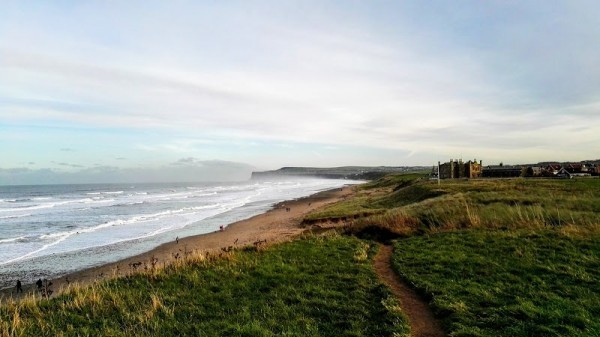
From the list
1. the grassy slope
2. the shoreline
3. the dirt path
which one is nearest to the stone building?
the shoreline

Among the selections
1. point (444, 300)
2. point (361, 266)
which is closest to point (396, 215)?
point (361, 266)

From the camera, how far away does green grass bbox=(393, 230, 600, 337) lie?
793cm

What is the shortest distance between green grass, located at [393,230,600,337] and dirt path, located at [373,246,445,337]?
241 mm

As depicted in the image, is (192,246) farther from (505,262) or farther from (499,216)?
(505,262)

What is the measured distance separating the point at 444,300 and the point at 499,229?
31.1ft

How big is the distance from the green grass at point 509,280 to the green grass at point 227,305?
140cm

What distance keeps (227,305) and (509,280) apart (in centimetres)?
743

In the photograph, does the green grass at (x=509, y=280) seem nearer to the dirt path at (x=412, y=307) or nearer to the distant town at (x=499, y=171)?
the dirt path at (x=412, y=307)

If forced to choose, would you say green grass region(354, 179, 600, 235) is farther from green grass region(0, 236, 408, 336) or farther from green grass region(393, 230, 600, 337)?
green grass region(0, 236, 408, 336)

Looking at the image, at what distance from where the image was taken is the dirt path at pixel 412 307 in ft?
26.5

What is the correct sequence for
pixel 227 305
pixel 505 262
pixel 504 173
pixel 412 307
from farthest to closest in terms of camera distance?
pixel 504 173, pixel 505 262, pixel 227 305, pixel 412 307

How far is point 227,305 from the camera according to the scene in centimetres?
950

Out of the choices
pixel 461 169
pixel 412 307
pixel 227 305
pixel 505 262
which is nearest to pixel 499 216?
pixel 505 262

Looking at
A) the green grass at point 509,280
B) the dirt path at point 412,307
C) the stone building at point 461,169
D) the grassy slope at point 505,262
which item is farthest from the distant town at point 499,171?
the dirt path at point 412,307
